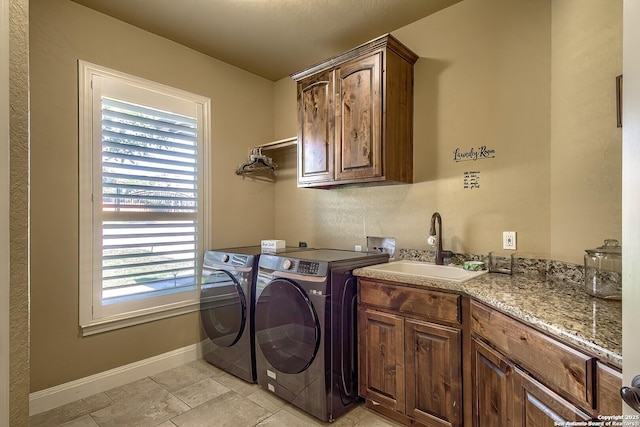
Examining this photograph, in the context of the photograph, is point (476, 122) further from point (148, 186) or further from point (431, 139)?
point (148, 186)

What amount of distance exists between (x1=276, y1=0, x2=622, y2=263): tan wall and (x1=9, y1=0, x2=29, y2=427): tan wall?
2.20 metres

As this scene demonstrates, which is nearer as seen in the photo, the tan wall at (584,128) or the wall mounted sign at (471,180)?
the tan wall at (584,128)

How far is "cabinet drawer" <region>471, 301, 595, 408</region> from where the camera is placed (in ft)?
3.05

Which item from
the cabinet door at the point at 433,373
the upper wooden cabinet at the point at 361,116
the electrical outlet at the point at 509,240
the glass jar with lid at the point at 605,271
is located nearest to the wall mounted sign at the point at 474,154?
the upper wooden cabinet at the point at 361,116

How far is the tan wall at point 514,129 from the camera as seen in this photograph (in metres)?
1.57

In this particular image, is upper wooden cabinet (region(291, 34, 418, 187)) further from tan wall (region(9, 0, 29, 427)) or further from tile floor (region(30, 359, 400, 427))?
tan wall (region(9, 0, 29, 427))

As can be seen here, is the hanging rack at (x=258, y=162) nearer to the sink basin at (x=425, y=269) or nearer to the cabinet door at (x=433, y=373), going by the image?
the sink basin at (x=425, y=269)

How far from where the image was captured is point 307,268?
2057 millimetres

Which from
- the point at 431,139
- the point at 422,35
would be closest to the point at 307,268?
the point at 431,139

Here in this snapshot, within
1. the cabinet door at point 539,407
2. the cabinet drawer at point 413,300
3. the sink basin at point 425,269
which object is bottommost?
the cabinet door at point 539,407

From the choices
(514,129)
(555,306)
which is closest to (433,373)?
(555,306)

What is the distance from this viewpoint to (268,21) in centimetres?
241

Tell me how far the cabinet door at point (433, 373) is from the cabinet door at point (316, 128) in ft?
4.24

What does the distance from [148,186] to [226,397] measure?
1691mm
